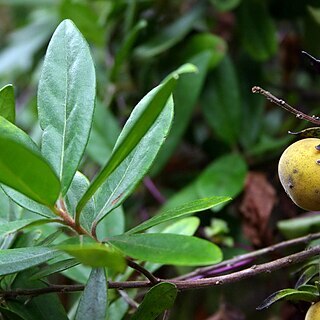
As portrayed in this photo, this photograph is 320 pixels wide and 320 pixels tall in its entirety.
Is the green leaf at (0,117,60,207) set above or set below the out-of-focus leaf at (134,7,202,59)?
above

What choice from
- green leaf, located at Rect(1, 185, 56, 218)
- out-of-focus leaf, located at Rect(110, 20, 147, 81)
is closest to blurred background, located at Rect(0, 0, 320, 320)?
out-of-focus leaf, located at Rect(110, 20, 147, 81)

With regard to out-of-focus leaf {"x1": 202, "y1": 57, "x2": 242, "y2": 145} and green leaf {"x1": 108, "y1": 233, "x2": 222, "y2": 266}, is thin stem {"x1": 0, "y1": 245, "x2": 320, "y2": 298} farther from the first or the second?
out-of-focus leaf {"x1": 202, "y1": 57, "x2": 242, "y2": 145}

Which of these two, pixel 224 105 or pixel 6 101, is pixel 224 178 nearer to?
pixel 224 105

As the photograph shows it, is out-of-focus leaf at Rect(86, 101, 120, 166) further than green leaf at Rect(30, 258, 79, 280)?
Yes

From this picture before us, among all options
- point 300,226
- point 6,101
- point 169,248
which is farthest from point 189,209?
point 300,226

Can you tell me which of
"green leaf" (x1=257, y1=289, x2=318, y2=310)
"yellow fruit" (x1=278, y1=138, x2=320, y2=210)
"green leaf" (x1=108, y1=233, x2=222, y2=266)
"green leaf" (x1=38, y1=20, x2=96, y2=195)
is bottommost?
"green leaf" (x1=257, y1=289, x2=318, y2=310)

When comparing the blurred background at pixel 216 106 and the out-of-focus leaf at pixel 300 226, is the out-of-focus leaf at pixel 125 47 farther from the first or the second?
the out-of-focus leaf at pixel 300 226

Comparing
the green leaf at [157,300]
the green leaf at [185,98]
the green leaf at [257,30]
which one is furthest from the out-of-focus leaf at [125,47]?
the green leaf at [157,300]
